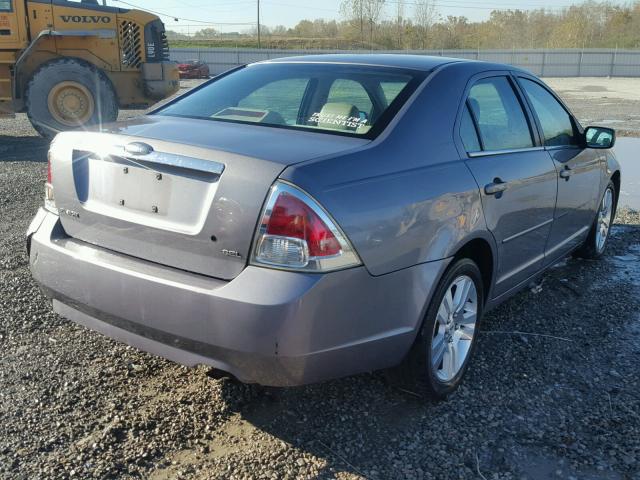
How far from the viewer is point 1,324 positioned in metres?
3.83

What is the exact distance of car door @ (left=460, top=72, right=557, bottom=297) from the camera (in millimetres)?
3328

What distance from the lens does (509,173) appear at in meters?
3.49

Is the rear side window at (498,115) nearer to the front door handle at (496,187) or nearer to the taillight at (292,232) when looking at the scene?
the front door handle at (496,187)

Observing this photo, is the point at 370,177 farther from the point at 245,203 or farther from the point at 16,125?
the point at 16,125

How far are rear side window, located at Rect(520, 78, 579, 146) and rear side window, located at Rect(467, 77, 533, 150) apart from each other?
0.25m

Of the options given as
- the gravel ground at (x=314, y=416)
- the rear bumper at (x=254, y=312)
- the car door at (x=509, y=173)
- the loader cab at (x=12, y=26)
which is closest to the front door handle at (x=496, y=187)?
the car door at (x=509, y=173)

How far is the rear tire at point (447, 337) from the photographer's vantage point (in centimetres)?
296

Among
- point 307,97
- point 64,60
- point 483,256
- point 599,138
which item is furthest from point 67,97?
point 483,256

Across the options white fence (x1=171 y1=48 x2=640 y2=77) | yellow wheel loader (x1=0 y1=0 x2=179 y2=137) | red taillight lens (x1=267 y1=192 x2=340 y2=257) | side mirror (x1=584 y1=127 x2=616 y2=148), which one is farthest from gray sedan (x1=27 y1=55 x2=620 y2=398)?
white fence (x1=171 y1=48 x2=640 y2=77)

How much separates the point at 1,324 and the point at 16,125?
38.9 feet

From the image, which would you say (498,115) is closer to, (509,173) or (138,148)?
(509,173)

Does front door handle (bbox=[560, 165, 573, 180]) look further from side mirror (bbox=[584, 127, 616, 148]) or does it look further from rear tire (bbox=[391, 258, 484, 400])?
rear tire (bbox=[391, 258, 484, 400])

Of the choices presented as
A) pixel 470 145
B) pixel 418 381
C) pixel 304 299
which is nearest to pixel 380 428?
pixel 418 381

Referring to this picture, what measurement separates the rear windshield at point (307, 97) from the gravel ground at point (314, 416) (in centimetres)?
134
